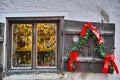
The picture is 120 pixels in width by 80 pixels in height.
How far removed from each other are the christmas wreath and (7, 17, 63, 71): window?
320 millimetres

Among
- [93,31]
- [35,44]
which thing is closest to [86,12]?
[93,31]

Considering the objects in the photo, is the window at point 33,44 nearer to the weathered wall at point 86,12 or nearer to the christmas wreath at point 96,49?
the weathered wall at point 86,12

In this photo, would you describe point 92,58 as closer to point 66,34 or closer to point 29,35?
point 66,34

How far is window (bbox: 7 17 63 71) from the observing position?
3705mm

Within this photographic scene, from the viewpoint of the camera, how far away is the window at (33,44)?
371 centimetres

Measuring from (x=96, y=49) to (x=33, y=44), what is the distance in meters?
0.99

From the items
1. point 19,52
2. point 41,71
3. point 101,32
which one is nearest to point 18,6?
point 19,52

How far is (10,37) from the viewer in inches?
147

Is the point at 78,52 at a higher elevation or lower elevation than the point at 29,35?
lower

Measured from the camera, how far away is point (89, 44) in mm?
3531

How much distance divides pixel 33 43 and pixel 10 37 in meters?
0.39

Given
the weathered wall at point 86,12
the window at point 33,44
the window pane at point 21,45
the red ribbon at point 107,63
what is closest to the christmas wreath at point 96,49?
the red ribbon at point 107,63

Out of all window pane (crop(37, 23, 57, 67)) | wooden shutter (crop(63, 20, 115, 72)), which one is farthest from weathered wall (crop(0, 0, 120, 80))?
window pane (crop(37, 23, 57, 67))

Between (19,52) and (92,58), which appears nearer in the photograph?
(92,58)
